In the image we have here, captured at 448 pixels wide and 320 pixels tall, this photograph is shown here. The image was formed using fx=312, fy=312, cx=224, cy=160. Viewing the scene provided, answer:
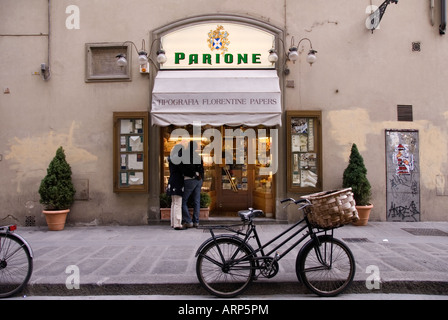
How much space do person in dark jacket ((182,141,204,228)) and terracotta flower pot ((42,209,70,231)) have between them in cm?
282

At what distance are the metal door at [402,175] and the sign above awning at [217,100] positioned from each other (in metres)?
3.15

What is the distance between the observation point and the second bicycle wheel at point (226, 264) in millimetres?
3768

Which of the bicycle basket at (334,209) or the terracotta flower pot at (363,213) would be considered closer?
the bicycle basket at (334,209)

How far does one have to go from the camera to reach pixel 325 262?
3.81 m

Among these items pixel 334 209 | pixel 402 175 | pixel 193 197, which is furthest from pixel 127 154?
pixel 402 175

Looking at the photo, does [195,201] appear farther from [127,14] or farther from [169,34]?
[127,14]

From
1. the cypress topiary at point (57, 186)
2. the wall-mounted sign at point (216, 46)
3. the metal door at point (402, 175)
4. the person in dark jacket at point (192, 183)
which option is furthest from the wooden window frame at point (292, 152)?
the cypress topiary at point (57, 186)

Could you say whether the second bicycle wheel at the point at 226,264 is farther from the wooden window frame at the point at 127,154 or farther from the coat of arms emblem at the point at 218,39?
the coat of arms emblem at the point at 218,39

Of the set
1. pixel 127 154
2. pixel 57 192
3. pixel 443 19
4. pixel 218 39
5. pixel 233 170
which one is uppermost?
pixel 443 19

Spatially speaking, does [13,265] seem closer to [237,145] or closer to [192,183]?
[192,183]

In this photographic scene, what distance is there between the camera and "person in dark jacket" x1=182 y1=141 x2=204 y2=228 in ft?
23.5

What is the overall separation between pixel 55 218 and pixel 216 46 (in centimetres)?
562

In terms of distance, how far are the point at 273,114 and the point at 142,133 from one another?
125 inches

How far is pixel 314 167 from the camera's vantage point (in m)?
7.65
